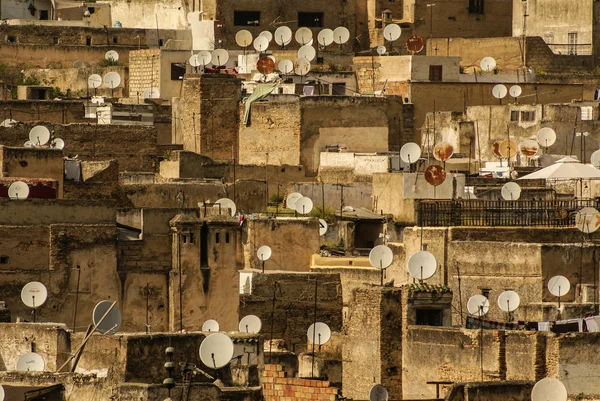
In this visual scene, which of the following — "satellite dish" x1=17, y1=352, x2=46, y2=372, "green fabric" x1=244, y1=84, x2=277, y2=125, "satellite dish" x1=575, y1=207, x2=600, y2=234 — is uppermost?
"green fabric" x1=244, y1=84, x2=277, y2=125

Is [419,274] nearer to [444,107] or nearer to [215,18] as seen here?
[444,107]

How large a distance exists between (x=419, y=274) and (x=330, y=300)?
5.61 m

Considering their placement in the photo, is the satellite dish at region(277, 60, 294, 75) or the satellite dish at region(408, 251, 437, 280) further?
the satellite dish at region(277, 60, 294, 75)

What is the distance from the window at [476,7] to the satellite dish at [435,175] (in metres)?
18.8

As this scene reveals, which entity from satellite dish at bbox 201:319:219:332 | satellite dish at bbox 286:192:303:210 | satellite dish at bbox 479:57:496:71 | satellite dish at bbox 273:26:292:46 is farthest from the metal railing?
satellite dish at bbox 273:26:292:46

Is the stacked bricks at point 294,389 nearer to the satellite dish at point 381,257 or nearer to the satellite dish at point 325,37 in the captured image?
the satellite dish at point 381,257

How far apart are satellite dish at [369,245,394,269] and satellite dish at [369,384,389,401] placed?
663 centimetres

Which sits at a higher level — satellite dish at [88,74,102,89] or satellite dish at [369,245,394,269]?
satellite dish at [88,74,102,89]

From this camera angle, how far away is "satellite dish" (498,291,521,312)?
44.7m

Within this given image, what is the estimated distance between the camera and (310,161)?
61.1 m

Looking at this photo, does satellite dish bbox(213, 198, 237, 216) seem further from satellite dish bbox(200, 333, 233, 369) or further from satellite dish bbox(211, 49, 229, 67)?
satellite dish bbox(200, 333, 233, 369)

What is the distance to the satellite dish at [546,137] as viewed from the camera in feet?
196

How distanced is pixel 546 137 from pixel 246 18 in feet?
42.4

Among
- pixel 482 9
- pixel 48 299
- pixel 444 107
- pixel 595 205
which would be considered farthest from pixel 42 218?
pixel 482 9
